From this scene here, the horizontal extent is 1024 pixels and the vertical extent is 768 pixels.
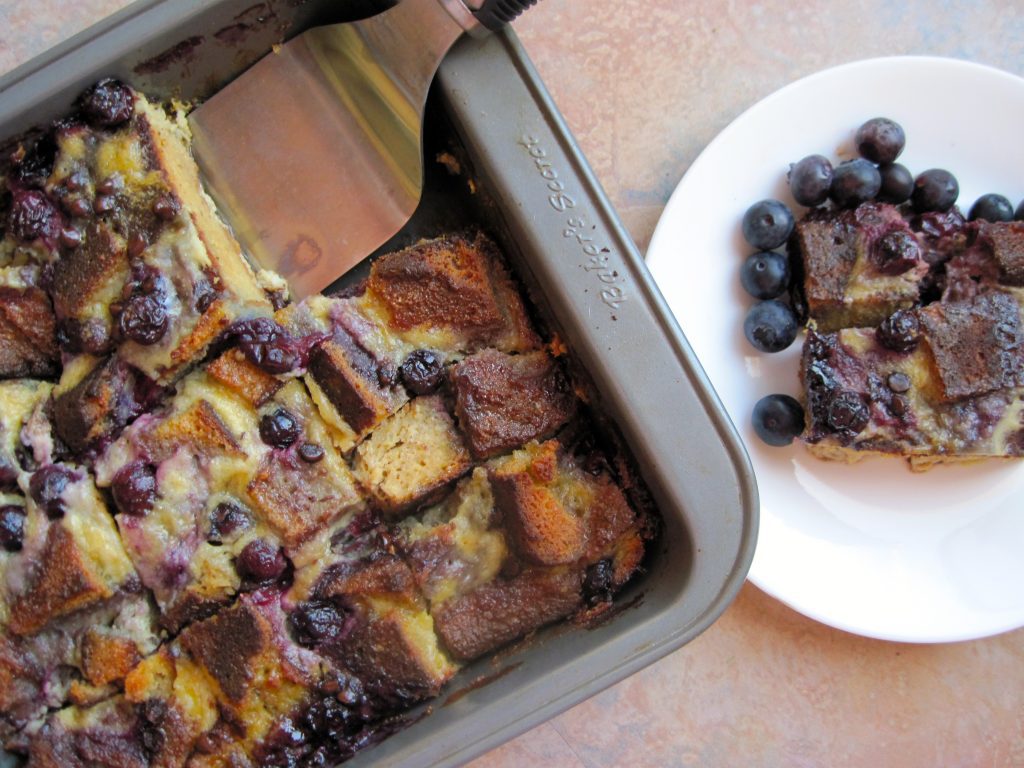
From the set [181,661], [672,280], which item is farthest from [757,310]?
[181,661]

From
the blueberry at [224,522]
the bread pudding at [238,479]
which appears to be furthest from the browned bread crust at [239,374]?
the blueberry at [224,522]

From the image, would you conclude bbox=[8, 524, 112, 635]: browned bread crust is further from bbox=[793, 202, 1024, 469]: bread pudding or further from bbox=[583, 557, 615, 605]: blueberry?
bbox=[793, 202, 1024, 469]: bread pudding

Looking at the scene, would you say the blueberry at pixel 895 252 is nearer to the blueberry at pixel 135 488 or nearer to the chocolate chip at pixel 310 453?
the chocolate chip at pixel 310 453

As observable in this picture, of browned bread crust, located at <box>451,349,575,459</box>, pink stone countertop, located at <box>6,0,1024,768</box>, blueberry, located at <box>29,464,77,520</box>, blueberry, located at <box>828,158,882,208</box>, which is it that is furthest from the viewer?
pink stone countertop, located at <box>6,0,1024,768</box>

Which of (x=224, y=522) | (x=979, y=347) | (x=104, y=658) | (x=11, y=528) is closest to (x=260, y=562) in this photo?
(x=224, y=522)

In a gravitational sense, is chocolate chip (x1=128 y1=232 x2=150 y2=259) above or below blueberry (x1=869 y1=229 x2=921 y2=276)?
above

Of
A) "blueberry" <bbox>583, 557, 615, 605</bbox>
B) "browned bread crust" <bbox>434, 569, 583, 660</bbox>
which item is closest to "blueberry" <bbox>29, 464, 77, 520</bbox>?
"browned bread crust" <bbox>434, 569, 583, 660</bbox>

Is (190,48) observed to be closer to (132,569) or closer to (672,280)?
(132,569)
